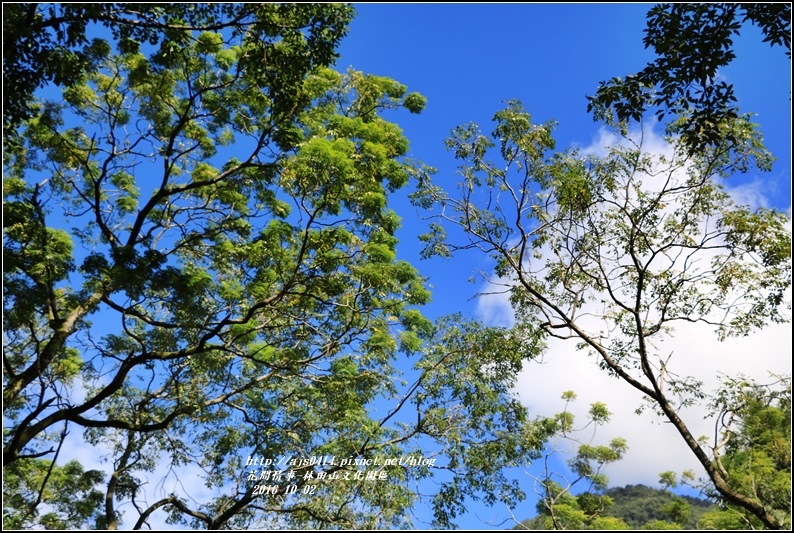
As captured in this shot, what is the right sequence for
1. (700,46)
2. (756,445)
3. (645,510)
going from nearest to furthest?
(700,46), (756,445), (645,510)

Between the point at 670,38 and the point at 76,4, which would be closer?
the point at 670,38

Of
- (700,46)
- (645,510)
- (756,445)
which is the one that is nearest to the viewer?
(700,46)

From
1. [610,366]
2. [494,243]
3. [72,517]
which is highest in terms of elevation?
[494,243]

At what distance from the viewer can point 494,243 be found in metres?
9.20

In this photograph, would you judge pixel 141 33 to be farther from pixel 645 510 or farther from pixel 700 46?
pixel 645 510

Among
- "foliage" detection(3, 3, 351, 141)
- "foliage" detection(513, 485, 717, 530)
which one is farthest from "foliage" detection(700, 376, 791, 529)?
"foliage" detection(3, 3, 351, 141)

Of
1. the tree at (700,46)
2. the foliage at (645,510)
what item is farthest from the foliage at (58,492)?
the tree at (700,46)

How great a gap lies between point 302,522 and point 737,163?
8.34m

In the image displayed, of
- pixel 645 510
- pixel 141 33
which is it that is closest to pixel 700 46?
pixel 141 33

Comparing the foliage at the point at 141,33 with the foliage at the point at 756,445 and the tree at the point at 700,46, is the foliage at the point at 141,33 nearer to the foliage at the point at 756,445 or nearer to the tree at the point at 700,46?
the tree at the point at 700,46

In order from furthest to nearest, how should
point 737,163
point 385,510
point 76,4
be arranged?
point 385,510, point 737,163, point 76,4

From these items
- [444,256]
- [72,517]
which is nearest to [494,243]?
[444,256]

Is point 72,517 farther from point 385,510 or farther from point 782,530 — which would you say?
point 782,530

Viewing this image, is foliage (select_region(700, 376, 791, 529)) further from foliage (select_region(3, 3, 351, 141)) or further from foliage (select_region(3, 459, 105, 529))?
foliage (select_region(3, 459, 105, 529))
